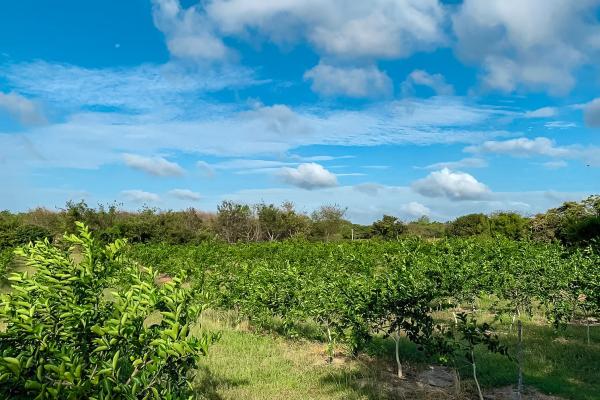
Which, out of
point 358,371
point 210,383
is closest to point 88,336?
point 210,383

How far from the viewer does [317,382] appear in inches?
378

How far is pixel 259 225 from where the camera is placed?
5322 cm

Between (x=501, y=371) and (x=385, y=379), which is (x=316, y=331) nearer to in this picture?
(x=385, y=379)

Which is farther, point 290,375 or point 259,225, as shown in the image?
point 259,225

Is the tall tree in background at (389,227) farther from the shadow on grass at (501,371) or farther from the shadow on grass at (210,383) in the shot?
the shadow on grass at (210,383)

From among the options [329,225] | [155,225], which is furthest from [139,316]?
[329,225]

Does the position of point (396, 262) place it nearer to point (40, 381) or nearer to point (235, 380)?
point (235, 380)

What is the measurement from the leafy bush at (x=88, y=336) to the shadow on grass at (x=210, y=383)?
4.55m

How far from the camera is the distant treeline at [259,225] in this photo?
3878cm

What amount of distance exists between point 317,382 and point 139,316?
6462 mm

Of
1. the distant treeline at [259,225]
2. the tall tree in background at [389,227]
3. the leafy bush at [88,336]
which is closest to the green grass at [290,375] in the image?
the leafy bush at [88,336]

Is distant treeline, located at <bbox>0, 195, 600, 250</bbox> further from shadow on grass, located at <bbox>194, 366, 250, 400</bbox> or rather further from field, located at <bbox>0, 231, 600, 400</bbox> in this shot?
shadow on grass, located at <bbox>194, 366, 250, 400</bbox>

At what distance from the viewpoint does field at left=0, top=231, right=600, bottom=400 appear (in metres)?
3.90

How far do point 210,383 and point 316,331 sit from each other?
594 centimetres
